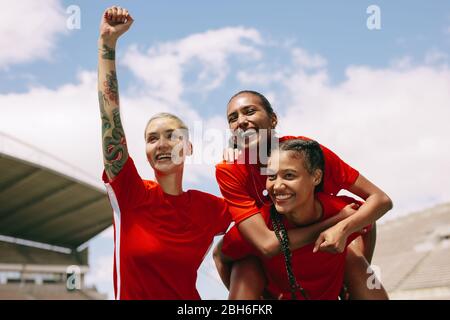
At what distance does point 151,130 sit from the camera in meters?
3.10

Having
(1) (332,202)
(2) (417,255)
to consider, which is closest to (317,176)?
(1) (332,202)

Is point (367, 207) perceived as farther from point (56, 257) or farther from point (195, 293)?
point (56, 257)

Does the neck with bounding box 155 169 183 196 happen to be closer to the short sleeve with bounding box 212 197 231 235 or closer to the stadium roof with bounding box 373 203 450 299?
the short sleeve with bounding box 212 197 231 235

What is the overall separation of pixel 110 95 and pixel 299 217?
120 centimetres

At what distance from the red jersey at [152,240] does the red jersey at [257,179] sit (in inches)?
11.9

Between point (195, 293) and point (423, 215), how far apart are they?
28.8 metres

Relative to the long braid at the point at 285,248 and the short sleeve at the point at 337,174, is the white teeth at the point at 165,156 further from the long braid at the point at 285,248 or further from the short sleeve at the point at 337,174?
the short sleeve at the point at 337,174

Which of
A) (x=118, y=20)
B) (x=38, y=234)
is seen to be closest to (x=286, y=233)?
(x=118, y=20)

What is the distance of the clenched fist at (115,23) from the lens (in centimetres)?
267

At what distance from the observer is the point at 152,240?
2883 mm

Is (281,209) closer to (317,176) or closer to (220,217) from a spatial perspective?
(317,176)

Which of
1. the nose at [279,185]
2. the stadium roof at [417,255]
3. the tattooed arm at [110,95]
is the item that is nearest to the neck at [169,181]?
the tattooed arm at [110,95]
